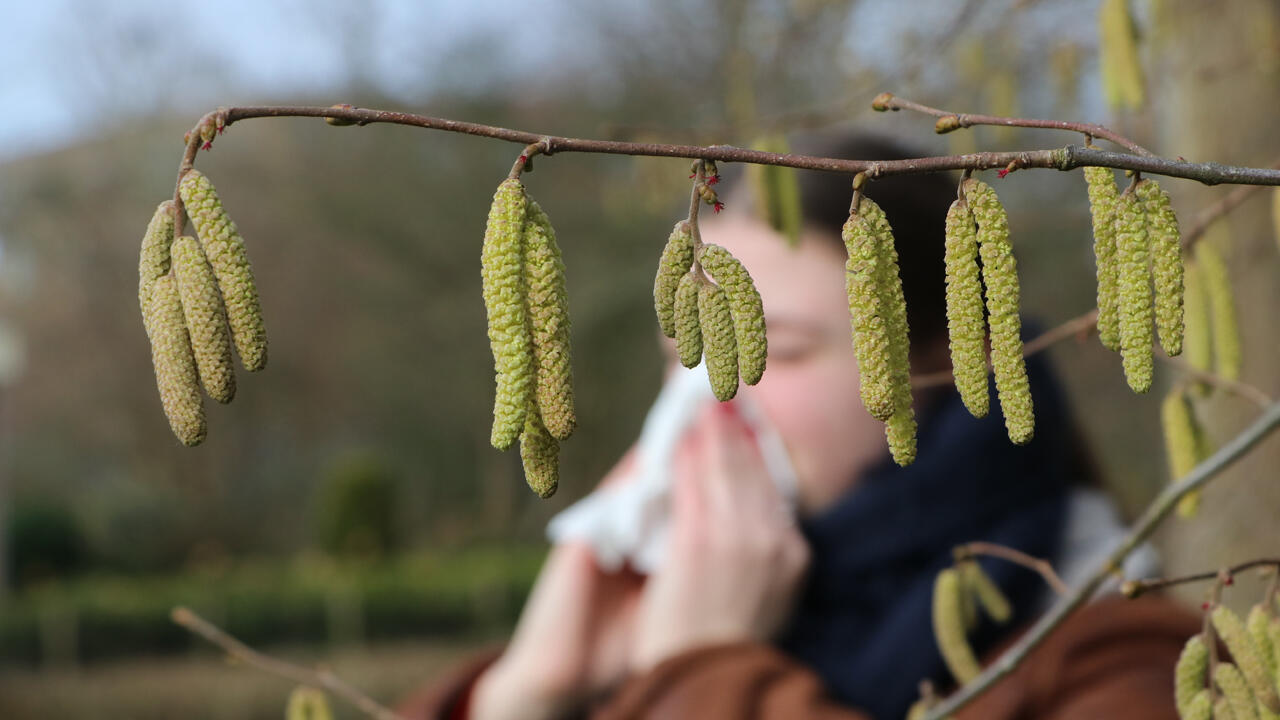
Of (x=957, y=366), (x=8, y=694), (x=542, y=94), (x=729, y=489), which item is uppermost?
(x=542, y=94)

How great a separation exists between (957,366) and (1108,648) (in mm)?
1270

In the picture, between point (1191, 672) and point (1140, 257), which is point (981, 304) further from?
point (1191, 672)

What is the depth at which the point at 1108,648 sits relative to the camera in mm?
1821

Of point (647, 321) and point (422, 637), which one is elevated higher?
point (647, 321)

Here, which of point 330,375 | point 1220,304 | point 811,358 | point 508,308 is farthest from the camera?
point 330,375

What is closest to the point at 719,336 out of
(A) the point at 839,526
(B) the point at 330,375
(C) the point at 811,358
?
(C) the point at 811,358

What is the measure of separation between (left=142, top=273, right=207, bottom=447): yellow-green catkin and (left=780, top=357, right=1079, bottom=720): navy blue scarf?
1487 millimetres

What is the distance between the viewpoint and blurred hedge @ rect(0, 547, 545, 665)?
36.7 feet

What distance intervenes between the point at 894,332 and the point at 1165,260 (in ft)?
0.54

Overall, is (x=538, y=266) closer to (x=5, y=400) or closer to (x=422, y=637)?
(x=422, y=637)

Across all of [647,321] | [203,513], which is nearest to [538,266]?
[647,321]

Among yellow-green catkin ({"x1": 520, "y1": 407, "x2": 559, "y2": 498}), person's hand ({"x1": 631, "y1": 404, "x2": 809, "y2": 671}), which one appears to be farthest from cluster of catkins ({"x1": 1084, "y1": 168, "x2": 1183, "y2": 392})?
person's hand ({"x1": 631, "y1": 404, "x2": 809, "y2": 671})

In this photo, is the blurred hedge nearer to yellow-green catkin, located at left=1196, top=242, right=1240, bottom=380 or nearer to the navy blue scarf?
the navy blue scarf

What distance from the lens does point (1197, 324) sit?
1.30 metres
